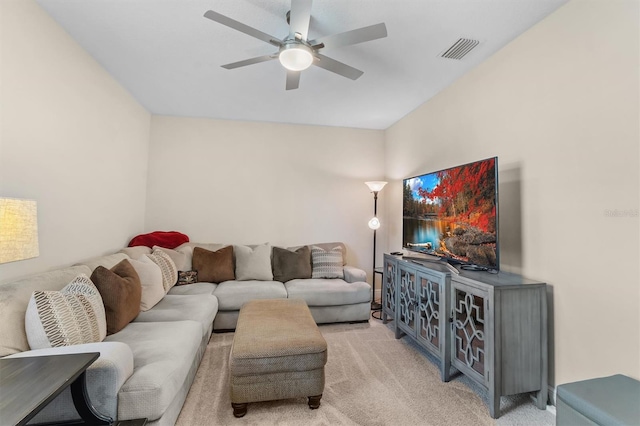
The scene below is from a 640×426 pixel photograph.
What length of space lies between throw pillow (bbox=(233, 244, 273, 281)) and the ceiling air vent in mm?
2892

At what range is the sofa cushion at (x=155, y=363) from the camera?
136 centimetres

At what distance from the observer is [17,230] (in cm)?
114

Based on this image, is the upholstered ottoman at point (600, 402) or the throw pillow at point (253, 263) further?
the throw pillow at point (253, 263)

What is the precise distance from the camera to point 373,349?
2.71 meters

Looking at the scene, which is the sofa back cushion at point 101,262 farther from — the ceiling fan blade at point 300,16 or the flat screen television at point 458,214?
the flat screen television at point 458,214

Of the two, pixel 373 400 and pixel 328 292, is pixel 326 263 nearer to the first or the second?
pixel 328 292

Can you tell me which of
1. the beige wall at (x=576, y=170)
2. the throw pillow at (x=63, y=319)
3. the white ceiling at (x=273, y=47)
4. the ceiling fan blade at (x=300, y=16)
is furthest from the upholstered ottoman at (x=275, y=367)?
the white ceiling at (x=273, y=47)

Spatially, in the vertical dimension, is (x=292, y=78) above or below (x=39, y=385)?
above

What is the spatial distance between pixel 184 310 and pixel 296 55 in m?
2.19

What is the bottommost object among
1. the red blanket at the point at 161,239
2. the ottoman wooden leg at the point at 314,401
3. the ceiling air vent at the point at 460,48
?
the ottoman wooden leg at the point at 314,401

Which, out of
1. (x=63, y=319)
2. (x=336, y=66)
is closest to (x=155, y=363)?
(x=63, y=319)

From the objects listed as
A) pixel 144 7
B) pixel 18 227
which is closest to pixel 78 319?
pixel 18 227

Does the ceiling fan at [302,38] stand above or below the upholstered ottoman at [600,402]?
above

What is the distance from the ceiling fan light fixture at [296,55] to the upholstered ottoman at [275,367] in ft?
6.07
